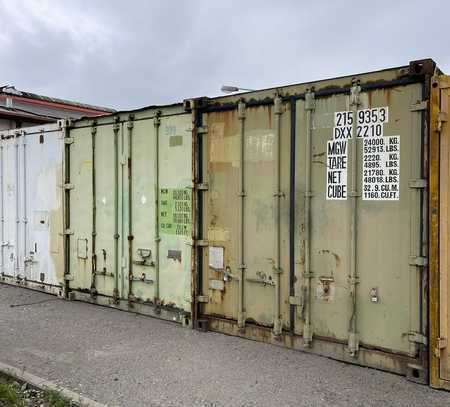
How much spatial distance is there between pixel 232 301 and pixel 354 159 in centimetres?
235

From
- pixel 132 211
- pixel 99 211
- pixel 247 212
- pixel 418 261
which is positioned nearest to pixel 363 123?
pixel 418 261

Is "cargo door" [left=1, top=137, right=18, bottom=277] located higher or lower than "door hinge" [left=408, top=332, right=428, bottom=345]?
higher

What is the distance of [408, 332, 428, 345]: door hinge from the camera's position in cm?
439

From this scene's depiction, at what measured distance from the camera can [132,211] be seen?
274 inches

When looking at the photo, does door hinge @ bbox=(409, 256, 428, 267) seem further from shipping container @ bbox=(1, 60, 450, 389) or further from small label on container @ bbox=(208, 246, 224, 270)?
small label on container @ bbox=(208, 246, 224, 270)

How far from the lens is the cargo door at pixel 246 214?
5.41m

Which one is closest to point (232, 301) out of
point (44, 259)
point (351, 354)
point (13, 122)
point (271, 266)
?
point (271, 266)

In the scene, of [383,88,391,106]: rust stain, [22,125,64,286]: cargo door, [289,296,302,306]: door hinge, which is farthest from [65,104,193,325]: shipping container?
[383,88,391,106]: rust stain

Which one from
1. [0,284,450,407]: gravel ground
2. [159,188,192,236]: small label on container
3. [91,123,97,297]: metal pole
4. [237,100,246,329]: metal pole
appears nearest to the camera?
[0,284,450,407]: gravel ground

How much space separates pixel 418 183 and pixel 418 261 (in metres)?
0.75

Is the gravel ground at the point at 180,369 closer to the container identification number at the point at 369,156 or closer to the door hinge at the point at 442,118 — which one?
the container identification number at the point at 369,156

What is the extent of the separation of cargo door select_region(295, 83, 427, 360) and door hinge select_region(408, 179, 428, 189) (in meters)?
0.02

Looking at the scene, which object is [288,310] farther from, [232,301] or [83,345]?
[83,345]

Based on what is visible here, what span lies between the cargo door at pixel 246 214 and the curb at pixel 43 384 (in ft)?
7.31
